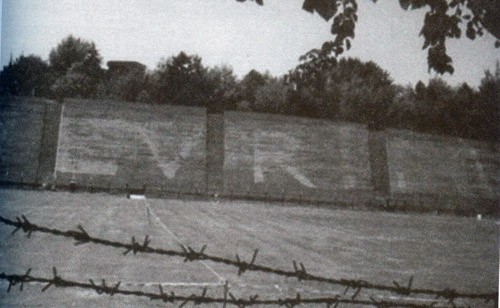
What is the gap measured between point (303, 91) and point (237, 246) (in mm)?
5517

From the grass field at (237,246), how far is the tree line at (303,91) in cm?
95

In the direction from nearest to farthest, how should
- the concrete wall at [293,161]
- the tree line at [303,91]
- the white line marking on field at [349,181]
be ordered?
1. the tree line at [303,91]
2. the concrete wall at [293,161]
3. the white line marking on field at [349,181]

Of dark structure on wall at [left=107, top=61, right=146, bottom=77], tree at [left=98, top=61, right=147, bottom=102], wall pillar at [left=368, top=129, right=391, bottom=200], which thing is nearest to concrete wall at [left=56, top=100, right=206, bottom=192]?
tree at [left=98, top=61, right=147, bottom=102]

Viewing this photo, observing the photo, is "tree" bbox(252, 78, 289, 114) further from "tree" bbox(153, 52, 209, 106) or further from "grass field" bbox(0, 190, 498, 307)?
"grass field" bbox(0, 190, 498, 307)

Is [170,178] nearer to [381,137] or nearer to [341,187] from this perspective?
[341,187]

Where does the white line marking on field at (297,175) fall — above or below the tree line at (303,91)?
below

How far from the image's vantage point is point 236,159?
1697 centimetres

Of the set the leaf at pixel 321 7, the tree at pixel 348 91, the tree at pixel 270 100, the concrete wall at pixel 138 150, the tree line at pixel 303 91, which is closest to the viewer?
the leaf at pixel 321 7

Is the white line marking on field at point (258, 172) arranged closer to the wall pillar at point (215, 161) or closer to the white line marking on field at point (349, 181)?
the wall pillar at point (215, 161)

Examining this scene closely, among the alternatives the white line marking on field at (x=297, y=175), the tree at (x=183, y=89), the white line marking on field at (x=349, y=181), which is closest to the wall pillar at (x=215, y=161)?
the white line marking on field at (x=297, y=175)

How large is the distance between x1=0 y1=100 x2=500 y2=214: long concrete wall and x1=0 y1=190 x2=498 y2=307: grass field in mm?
836

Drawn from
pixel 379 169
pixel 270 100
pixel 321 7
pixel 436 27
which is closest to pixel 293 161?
pixel 379 169

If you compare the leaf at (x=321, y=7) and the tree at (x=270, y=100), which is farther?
the tree at (x=270, y=100)

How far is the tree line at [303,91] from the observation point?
376cm
